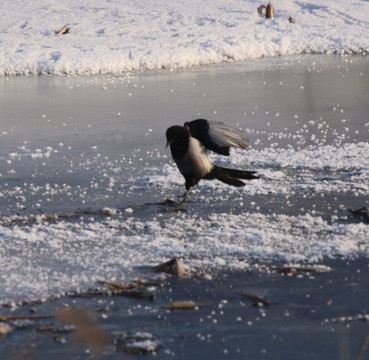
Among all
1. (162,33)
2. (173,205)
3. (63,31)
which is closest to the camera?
(173,205)

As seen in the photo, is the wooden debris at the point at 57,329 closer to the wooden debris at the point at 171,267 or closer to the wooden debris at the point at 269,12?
the wooden debris at the point at 171,267

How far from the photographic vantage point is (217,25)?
24.8m

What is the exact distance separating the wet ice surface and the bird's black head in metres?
0.44

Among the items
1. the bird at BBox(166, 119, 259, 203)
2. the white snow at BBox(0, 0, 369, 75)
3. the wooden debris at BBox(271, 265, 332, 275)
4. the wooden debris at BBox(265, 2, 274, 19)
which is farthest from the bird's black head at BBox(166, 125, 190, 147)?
the wooden debris at BBox(265, 2, 274, 19)

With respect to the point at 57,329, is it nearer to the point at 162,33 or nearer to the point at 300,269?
the point at 300,269

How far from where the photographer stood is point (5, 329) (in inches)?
113

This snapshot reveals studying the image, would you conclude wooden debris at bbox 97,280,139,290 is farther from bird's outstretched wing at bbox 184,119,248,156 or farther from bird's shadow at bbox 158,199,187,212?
bird's outstretched wing at bbox 184,119,248,156

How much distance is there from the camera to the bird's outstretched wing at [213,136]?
5539 mm

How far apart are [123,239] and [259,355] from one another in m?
1.86

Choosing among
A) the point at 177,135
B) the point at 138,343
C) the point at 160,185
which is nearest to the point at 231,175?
the point at 177,135

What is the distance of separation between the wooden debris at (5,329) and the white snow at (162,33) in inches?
503

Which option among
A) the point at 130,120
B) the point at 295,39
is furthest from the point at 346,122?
the point at 295,39

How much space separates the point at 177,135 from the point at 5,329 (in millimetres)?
2878

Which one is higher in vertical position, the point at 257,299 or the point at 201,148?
the point at 201,148
